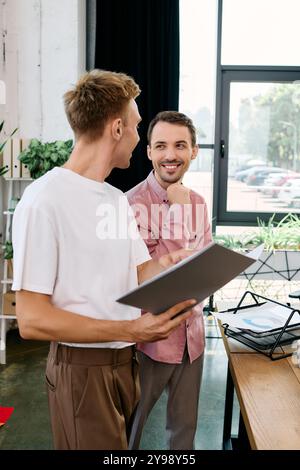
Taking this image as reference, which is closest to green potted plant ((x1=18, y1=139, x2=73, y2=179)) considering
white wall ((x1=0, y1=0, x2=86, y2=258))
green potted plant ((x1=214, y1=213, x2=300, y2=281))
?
white wall ((x1=0, y1=0, x2=86, y2=258))

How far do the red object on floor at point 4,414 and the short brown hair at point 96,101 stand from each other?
2036mm

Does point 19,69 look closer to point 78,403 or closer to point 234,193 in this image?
point 234,193

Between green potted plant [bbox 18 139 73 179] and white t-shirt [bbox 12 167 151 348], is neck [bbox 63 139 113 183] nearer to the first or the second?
white t-shirt [bbox 12 167 151 348]

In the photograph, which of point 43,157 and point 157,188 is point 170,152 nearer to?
point 157,188

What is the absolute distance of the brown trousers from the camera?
1.25 metres

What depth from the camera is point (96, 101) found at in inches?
49.6

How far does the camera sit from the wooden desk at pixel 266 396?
1114 millimetres

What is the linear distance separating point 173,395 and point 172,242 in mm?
590

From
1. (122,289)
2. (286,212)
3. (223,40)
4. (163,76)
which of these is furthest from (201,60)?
(122,289)

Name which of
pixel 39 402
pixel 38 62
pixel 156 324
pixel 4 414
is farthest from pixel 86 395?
pixel 38 62

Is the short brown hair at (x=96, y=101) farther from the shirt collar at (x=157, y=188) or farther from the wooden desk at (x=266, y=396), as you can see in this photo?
the wooden desk at (x=266, y=396)

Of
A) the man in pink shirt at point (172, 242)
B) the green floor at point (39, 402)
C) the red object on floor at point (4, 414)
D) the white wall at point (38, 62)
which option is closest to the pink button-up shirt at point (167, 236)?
the man in pink shirt at point (172, 242)

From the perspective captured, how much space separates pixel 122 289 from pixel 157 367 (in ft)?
2.15
